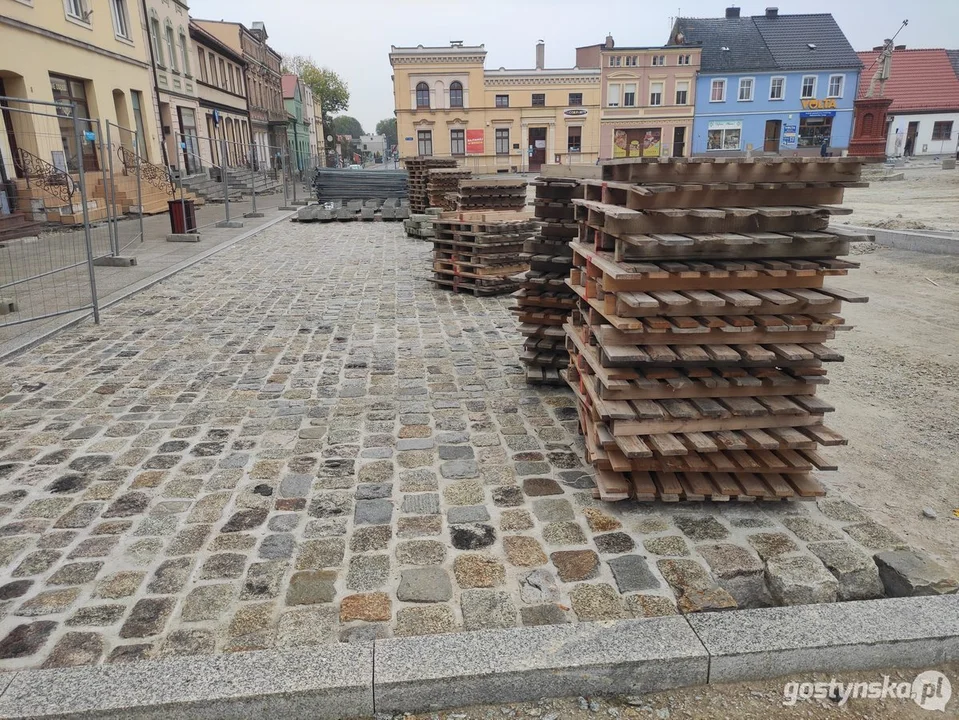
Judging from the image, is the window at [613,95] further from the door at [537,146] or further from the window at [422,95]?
the window at [422,95]

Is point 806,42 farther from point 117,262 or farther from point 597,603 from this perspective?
point 597,603

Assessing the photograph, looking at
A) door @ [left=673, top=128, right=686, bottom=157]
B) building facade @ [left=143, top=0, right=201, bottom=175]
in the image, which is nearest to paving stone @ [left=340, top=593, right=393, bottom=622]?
building facade @ [left=143, top=0, right=201, bottom=175]

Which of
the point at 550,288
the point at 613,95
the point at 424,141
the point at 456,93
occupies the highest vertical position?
the point at 456,93

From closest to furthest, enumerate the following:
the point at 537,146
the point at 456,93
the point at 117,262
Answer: the point at 117,262, the point at 456,93, the point at 537,146

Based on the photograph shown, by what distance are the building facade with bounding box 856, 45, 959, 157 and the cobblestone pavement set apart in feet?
186

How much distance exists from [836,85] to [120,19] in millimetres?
50040

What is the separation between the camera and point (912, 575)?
10.5 feet

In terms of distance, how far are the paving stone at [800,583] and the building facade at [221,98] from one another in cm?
3134

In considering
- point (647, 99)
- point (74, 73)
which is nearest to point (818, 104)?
point (647, 99)

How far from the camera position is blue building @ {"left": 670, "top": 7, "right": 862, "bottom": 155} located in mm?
51031

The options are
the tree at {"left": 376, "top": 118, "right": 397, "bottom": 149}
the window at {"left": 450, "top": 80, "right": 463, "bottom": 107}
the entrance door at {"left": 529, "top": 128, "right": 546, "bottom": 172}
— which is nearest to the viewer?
the window at {"left": 450, "top": 80, "right": 463, "bottom": 107}

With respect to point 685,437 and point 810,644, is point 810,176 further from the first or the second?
point 810,644

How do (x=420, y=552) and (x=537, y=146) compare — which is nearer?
(x=420, y=552)

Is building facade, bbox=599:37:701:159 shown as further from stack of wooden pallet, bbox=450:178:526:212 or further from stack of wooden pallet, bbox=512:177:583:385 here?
stack of wooden pallet, bbox=512:177:583:385
